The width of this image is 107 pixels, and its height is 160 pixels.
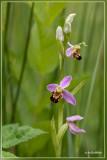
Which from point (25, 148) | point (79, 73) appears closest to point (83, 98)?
point (79, 73)

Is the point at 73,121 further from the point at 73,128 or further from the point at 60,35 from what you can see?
the point at 60,35

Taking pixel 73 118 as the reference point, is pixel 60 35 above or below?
above

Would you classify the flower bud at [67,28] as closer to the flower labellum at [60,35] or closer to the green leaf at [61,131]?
the flower labellum at [60,35]

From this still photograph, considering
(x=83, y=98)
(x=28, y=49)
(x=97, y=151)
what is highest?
(x=28, y=49)

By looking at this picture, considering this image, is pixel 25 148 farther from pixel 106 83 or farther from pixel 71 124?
pixel 106 83

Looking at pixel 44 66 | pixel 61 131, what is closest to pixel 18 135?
pixel 61 131

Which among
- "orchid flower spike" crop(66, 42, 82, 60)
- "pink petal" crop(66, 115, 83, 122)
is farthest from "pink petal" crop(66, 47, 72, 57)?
"pink petal" crop(66, 115, 83, 122)
